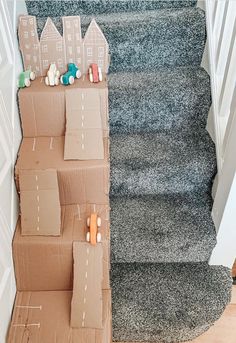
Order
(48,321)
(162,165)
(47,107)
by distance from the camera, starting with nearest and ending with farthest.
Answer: (48,321), (47,107), (162,165)

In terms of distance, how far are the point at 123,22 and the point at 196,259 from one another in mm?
1032

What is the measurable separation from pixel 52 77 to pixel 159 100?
443mm

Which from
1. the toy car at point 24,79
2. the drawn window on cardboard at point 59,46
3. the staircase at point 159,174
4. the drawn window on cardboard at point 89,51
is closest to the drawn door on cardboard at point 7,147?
the toy car at point 24,79

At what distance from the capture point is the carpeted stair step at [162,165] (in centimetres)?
125

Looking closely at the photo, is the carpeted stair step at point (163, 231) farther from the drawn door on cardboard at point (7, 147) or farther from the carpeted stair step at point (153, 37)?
the carpeted stair step at point (153, 37)

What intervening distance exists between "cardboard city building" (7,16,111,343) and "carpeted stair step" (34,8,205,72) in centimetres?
21

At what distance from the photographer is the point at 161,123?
1.37 m

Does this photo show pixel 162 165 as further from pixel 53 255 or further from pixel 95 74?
pixel 53 255

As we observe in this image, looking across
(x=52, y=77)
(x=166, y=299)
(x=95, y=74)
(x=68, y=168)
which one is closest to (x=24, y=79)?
(x=52, y=77)

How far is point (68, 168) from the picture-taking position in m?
1.04

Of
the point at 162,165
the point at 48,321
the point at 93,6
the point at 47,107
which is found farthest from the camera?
the point at 93,6

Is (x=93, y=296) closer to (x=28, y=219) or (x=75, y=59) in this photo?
(x=28, y=219)

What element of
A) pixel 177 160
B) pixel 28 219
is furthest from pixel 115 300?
pixel 177 160

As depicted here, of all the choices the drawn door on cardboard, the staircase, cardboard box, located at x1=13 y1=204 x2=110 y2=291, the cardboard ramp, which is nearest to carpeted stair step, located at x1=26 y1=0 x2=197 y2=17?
the staircase
